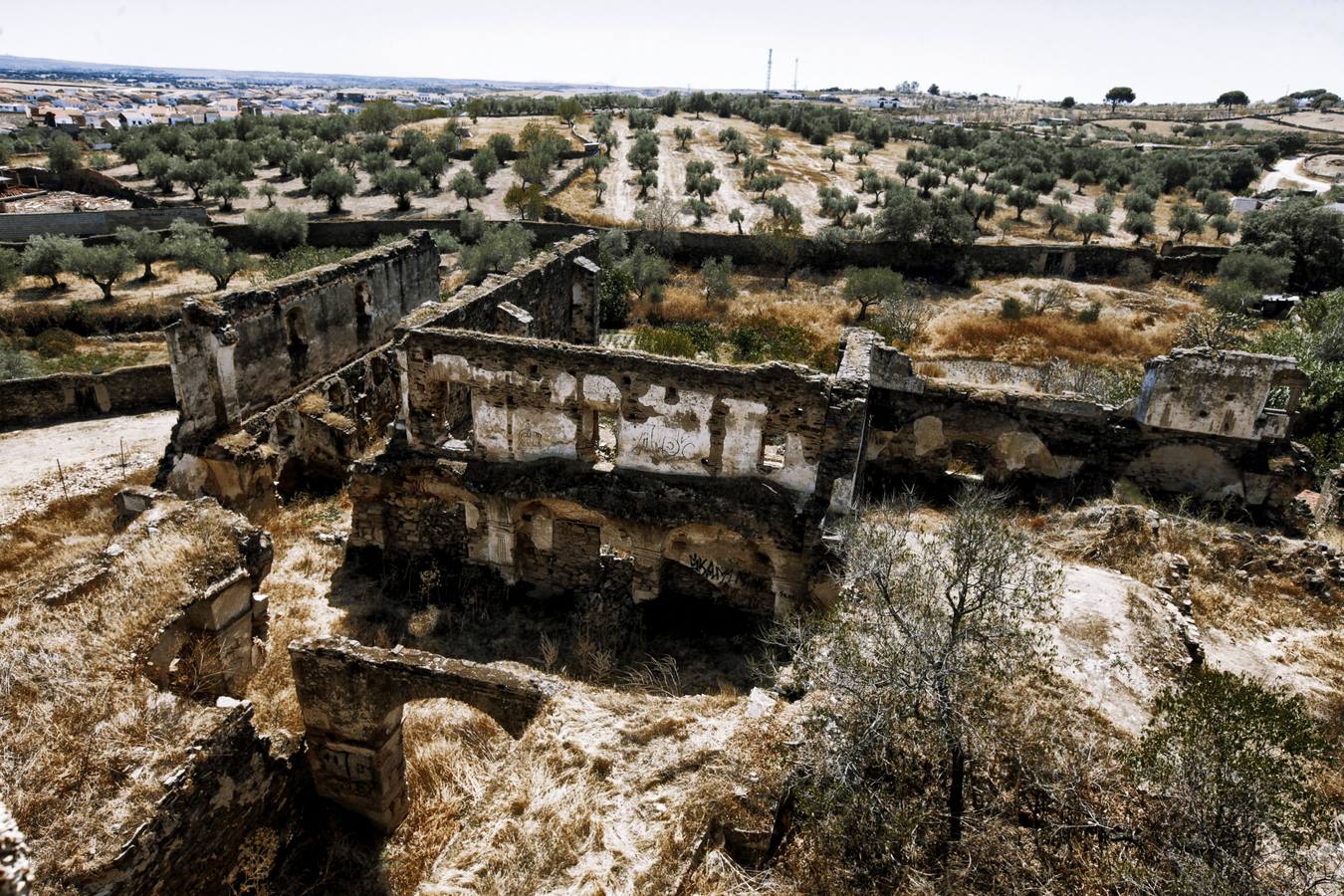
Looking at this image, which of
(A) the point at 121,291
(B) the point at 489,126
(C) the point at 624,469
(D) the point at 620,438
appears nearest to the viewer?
(D) the point at 620,438

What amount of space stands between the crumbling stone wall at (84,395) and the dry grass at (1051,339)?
26.2 metres

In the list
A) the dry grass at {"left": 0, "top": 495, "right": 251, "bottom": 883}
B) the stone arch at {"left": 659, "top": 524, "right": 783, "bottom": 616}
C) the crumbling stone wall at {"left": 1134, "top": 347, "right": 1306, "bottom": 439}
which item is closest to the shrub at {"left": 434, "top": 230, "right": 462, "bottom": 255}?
the stone arch at {"left": 659, "top": 524, "right": 783, "bottom": 616}

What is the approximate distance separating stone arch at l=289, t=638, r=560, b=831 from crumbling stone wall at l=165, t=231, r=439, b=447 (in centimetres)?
831

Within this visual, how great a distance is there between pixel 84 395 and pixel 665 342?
16735 millimetres

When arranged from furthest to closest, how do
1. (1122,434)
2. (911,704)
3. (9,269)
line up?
(9,269), (1122,434), (911,704)

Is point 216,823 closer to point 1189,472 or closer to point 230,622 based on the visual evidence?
point 230,622

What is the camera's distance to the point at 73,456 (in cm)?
1969

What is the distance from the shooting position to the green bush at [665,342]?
86.2 feet

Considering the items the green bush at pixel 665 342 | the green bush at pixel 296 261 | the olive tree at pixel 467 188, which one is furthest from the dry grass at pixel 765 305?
the olive tree at pixel 467 188

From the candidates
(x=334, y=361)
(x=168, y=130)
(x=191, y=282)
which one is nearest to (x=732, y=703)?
(x=334, y=361)

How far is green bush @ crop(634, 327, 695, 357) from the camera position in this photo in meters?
26.3

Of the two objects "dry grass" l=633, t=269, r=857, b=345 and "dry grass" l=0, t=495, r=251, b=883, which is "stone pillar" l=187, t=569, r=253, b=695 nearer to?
"dry grass" l=0, t=495, r=251, b=883

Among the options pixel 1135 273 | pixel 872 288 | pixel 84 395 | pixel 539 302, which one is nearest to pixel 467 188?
pixel 872 288

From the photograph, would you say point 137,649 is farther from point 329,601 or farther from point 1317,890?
point 1317,890
